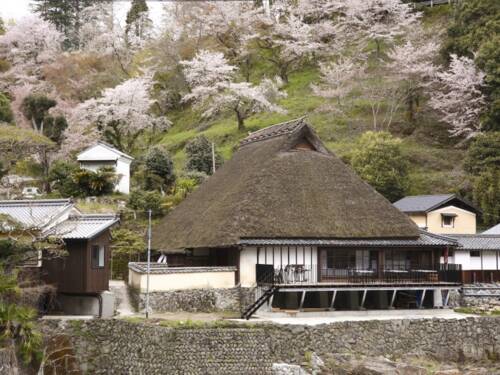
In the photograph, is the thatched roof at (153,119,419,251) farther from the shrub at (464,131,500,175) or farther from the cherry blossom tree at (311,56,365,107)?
the cherry blossom tree at (311,56,365,107)

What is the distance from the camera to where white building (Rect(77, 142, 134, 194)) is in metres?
42.3

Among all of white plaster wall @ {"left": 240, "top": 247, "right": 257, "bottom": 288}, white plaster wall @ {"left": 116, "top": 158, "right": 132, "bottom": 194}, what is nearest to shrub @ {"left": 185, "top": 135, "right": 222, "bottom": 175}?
white plaster wall @ {"left": 116, "top": 158, "right": 132, "bottom": 194}

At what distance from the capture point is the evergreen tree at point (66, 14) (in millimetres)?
75562

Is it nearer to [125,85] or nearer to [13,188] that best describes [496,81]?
[125,85]

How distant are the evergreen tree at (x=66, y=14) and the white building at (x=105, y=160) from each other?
37937mm

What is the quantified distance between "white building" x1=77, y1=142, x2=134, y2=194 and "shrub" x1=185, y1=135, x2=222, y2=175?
5.37m

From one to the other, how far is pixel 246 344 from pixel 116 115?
32.8 m

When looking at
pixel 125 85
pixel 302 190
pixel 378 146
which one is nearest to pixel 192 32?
pixel 125 85

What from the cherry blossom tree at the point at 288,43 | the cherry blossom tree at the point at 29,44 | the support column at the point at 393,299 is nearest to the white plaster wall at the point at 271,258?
the support column at the point at 393,299

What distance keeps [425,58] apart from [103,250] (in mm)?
38677

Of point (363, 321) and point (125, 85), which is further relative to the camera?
point (125, 85)

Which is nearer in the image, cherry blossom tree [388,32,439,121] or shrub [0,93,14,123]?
shrub [0,93,14,123]

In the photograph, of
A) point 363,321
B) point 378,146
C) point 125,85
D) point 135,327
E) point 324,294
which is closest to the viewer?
point 135,327

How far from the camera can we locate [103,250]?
25.7 meters
